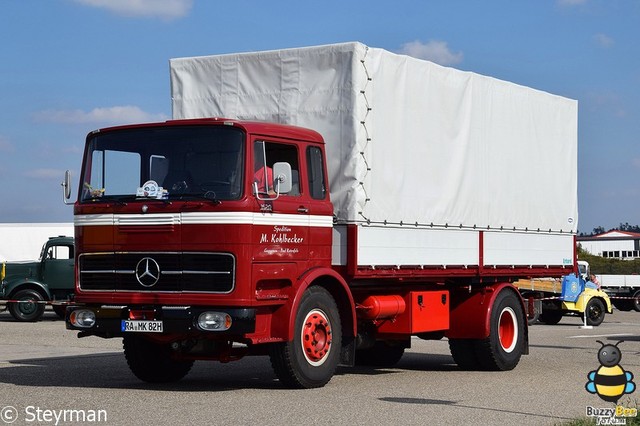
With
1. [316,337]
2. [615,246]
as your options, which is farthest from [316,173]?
[615,246]

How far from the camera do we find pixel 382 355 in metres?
16.1

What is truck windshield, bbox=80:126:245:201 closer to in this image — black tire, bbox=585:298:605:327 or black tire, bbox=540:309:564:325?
black tire, bbox=540:309:564:325

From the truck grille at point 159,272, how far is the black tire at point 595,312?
20.0 metres

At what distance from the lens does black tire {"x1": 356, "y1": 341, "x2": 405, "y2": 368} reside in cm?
1603

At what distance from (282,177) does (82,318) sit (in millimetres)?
2683

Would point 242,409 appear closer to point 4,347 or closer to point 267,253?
point 267,253

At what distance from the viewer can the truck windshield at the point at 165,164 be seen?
38.4 ft

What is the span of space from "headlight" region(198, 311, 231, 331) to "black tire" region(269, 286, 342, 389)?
0.80 metres

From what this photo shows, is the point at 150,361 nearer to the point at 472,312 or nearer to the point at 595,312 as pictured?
the point at 472,312

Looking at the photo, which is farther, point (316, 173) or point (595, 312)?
point (595, 312)

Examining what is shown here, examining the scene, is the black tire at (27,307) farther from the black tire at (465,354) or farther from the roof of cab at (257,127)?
the roof of cab at (257,127)

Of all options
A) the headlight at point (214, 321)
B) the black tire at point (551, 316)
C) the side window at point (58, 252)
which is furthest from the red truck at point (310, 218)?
the side window at point (58, 252)

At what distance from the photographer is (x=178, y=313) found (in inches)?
455

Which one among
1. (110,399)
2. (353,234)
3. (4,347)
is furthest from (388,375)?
(4,347)
